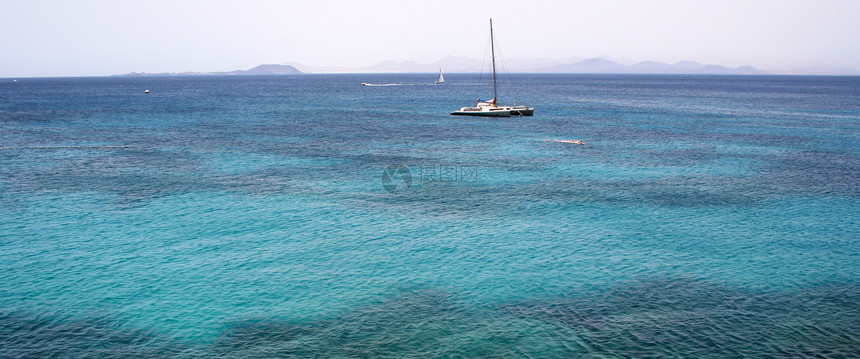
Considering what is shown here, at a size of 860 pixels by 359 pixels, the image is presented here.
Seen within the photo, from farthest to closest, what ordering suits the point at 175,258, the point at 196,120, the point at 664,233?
the point at 196,120 → the point at 664,233 → the point at 175,258

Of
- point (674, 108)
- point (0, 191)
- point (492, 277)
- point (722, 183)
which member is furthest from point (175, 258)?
point (674, 108)

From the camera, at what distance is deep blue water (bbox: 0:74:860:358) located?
31.0 meters

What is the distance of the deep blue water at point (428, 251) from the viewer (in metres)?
31.0

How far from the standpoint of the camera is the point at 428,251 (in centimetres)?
4406

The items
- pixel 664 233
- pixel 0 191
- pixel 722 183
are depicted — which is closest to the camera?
pixel 664 233

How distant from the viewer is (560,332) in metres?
31.4

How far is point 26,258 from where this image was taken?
41.5 m

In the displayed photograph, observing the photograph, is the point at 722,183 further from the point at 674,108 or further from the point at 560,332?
the point at 674,108

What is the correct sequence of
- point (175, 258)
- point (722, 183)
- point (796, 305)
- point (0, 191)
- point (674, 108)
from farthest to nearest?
point (674, 108), point (722, 183), point (0, 191), point (175, 258), point (796, 305)

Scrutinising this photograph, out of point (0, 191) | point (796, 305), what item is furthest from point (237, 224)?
point (796, 305)

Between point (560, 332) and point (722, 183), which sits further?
point (722, 183)

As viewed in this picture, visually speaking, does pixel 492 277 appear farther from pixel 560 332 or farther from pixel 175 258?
pixel 175 258

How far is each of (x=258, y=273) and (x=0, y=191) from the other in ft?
130

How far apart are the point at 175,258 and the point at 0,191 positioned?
106 ft
